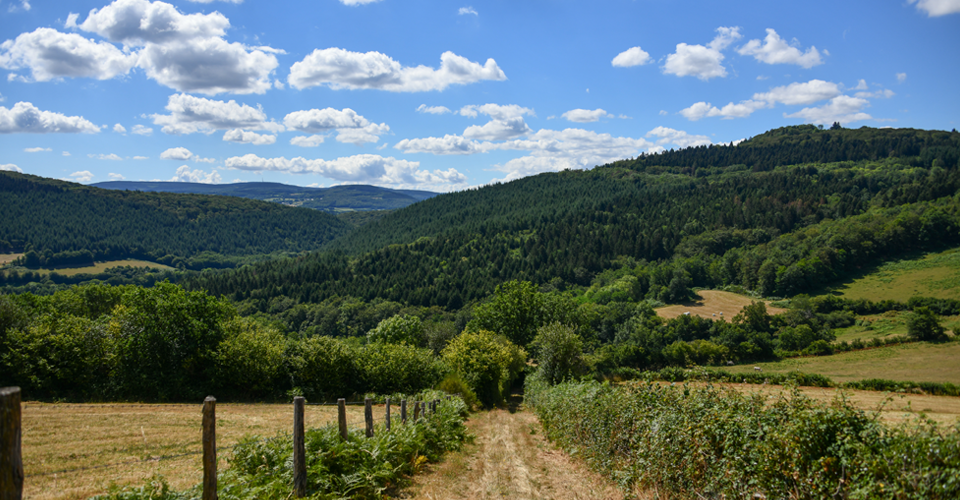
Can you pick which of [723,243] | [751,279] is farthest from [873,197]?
[751,279]

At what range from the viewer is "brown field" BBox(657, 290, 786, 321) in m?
110

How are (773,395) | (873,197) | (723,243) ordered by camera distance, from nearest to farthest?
(773,395) → (723,243) → (873,197)

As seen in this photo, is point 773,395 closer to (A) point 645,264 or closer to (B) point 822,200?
(A) point 645,264

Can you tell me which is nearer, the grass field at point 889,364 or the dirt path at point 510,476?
the dirt path at point 510,476

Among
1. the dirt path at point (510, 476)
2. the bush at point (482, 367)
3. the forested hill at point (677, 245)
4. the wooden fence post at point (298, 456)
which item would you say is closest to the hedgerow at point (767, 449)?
the dirt path at point (510, 476)

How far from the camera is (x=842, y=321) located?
310 ft

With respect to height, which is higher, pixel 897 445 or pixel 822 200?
pixel 822 200

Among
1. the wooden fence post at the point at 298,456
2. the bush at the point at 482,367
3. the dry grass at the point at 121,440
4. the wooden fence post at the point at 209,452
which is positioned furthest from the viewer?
the bush at the point at 482,367

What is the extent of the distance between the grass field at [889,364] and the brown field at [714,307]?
34.2 m

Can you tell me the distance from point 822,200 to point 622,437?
19856 cm

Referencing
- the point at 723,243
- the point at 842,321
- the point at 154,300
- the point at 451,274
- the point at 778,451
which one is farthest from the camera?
the point at 723,243

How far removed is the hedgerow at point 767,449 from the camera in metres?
5.34

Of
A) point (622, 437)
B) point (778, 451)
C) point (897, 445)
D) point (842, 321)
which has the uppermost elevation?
point (897, 445)

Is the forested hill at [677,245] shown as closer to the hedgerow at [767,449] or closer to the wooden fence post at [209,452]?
the hedgerow at [767,449]
